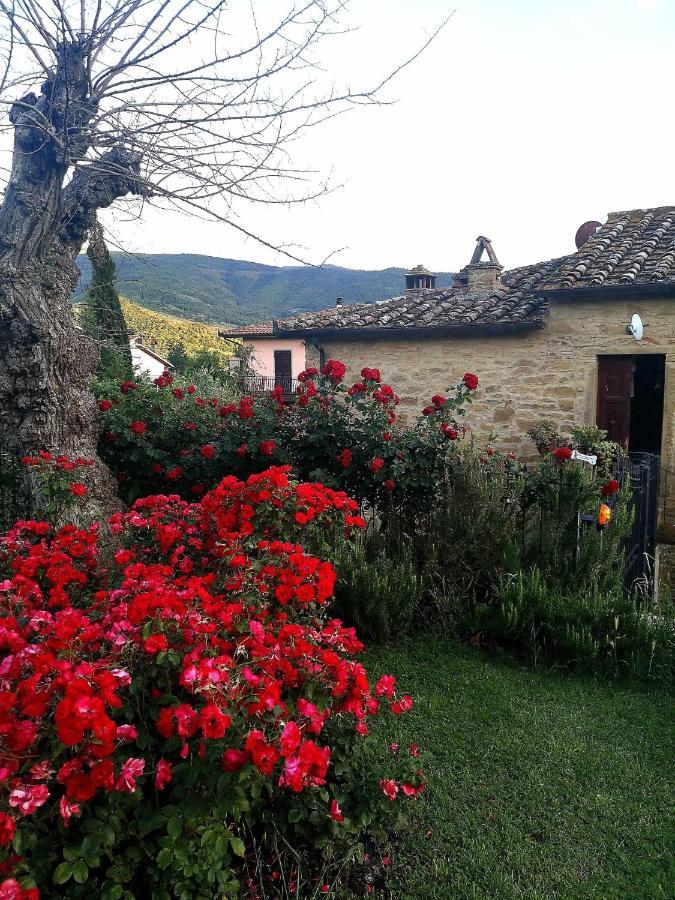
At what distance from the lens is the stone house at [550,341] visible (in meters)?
7.65

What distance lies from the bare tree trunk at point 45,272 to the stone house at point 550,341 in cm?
533

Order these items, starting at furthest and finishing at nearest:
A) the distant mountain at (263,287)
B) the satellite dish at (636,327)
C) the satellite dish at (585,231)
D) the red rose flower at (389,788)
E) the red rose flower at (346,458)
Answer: the distant mountain at (263,287) < the satellite dish at (585,231) < the satellite dish at (636,327) < the red rose flower at (346,458) < the red rose flower at (389,788)

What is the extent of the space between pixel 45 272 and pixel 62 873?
4252 millimetres

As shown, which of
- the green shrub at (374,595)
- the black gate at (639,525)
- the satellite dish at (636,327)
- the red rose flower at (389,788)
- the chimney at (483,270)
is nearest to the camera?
the red rose flower at (389,788)

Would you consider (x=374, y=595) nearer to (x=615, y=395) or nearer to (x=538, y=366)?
(x=538, y=366)

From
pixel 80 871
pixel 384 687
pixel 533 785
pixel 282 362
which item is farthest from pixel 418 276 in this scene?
pixel 80 871

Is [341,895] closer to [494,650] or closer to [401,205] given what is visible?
[494,650]

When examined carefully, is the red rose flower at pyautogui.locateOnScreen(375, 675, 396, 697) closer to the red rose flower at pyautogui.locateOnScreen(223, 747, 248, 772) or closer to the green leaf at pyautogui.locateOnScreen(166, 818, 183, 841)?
the red rose flower at pyautogui.locateOnScreen(223, 747, 248, 772)

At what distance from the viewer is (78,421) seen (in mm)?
4848

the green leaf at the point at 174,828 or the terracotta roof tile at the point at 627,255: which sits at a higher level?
the terracotta roof tile at the point at 627,255

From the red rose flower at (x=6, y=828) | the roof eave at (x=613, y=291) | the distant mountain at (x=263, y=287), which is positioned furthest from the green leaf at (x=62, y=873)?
the distant mountain at (x=263, y=287)

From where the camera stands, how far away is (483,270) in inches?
432

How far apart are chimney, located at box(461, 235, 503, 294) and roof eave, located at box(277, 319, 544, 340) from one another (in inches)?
92.4

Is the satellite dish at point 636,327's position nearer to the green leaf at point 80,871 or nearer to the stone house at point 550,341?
the stone house at point 550,341
